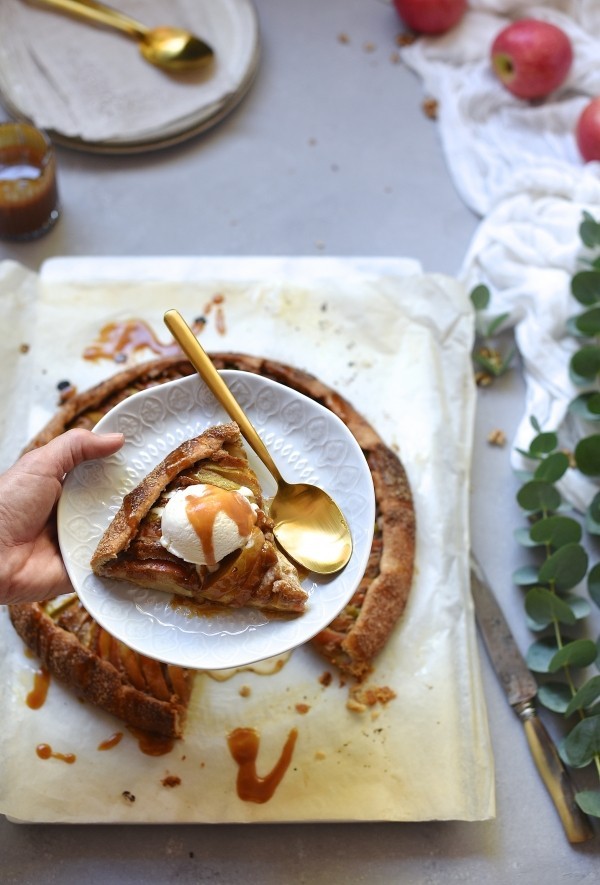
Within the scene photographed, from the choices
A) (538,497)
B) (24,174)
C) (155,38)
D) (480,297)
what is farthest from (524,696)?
(155,38)

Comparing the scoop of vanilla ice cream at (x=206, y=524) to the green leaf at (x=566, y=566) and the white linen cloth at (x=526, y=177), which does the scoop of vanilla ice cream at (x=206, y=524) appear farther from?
the white linen cloth at (x=526, y=177)

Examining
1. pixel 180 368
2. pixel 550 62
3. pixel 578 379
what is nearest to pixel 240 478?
pixel 180 368

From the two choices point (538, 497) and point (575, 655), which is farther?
point (538, 497)

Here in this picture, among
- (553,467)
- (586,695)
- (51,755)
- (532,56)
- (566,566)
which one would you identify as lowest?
(51,755)

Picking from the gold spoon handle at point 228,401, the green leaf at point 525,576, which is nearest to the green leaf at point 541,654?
the green leaf at point 525,576

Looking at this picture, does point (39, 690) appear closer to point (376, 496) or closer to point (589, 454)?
point (376, 496)

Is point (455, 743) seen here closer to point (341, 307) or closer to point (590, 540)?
point (590, 540)
